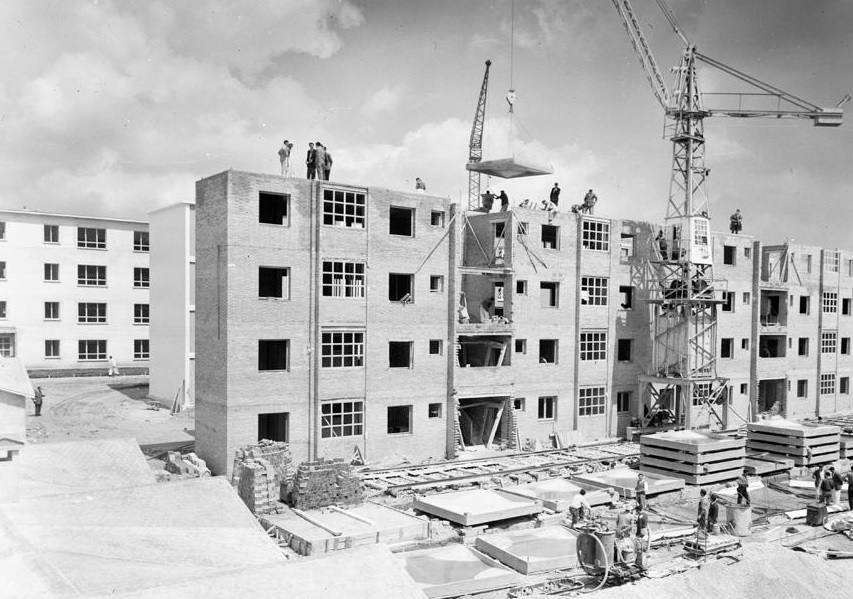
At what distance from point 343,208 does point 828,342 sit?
125 feet

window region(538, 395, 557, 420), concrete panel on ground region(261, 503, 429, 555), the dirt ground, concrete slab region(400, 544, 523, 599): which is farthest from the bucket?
the dirt ground

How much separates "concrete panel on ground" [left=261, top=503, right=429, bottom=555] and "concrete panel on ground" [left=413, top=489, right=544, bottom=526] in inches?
36.8

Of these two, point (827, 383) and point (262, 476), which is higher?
point (262, 476)

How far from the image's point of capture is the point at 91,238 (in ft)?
189

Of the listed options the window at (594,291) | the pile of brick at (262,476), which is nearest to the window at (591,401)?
the window at (594,291)

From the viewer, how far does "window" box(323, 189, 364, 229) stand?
3086 cm

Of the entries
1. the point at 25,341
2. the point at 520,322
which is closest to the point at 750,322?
the point at 520,322

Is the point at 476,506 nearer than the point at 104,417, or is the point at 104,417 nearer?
the point at 476,506

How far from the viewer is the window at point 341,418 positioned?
30672 mm

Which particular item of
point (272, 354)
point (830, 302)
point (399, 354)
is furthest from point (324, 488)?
point (830, 302)

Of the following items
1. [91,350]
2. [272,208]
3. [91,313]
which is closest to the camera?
[272,208]

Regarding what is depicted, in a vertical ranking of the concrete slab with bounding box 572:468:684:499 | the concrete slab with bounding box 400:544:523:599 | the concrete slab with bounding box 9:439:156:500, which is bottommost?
the concrete slab with bounding box 572:468:684:499

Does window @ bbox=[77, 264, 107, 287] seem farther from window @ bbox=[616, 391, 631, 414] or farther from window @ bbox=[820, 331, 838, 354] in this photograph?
window @ bbox=[820, 331, 838, 354]

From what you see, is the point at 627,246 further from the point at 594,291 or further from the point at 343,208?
the point at 343,208
